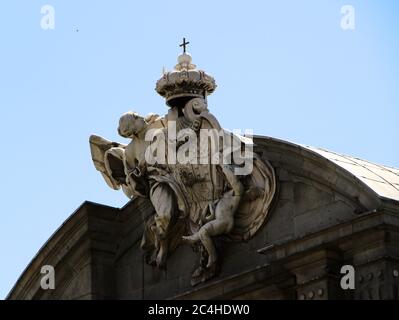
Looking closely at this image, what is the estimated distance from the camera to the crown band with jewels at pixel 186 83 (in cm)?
3434

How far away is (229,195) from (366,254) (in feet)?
10.7

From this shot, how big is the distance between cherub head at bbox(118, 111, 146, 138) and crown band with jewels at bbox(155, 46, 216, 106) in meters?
0.68

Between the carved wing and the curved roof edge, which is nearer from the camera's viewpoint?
the curved roof edge

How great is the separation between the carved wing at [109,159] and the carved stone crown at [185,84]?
1.53 metres

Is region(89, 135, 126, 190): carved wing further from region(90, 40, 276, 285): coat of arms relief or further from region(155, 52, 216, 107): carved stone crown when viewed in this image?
region(155, 52, 216, 107): carved stone crown

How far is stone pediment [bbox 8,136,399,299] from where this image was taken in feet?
102

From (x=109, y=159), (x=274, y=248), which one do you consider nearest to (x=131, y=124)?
(x=109, y=159)

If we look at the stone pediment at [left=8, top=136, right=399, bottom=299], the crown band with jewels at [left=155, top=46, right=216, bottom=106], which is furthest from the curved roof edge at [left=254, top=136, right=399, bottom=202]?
the crown band with jewels at [left=155, top=46, right=216, bottom=106]

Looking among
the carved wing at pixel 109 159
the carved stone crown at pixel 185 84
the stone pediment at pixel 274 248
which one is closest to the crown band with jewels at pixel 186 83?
the carved stone crown at pixel 185 84

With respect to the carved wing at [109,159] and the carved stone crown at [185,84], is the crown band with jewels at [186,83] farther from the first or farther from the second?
the carved wing at [109,159]

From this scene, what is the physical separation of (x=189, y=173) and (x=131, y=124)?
153 cm

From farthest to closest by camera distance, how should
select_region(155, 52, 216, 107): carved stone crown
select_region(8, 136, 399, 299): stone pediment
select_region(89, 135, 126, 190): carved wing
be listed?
select_region(89, 135, 126, 190): carved wing
select_region(155, 52, 216, 107): carved stone crown
select_region(8, 136, 399, 299): stone pediment

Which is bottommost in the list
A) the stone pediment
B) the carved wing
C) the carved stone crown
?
the stone pediment

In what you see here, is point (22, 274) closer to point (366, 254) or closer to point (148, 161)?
point (148, 161)
